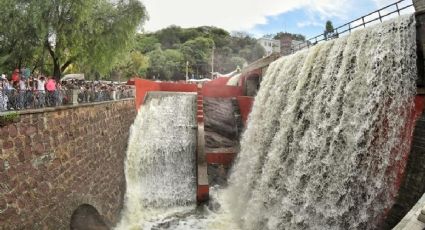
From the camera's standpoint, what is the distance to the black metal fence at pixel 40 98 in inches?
342

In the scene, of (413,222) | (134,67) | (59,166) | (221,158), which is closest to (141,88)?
(221,158)

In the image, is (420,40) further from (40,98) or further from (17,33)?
(17,33)

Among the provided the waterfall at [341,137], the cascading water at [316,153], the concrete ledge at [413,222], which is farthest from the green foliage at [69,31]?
the concrete ledge at [413,222]

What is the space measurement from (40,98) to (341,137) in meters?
7.62

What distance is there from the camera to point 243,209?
13.8 m

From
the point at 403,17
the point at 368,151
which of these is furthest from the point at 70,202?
the point at 403,17

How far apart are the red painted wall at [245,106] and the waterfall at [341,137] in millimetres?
6554

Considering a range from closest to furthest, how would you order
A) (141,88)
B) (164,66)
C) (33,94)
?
(33,94), (141,88), (164,66)

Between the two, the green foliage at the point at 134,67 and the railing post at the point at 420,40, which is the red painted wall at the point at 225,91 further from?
the green foliage at the point at 134,67

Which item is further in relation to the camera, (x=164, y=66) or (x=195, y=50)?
(x=195, y=50)

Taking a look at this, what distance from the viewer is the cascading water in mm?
8953

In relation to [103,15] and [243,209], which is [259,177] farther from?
[103,15]

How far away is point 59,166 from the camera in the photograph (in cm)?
1032

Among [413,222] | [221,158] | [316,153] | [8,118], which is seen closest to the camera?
[413,222]
